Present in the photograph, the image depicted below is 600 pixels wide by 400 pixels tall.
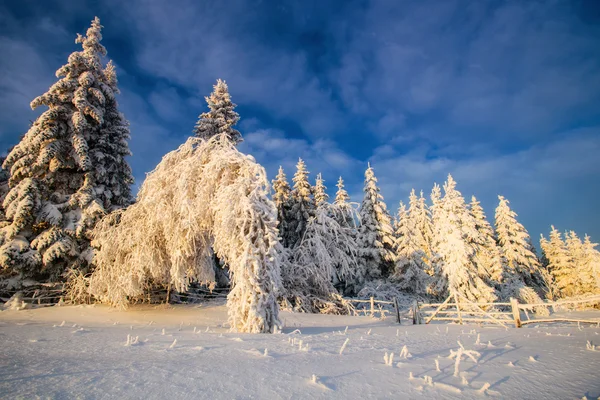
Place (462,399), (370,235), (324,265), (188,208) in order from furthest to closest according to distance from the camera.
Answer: (370,235), (324,265), (188,208), (462,399)

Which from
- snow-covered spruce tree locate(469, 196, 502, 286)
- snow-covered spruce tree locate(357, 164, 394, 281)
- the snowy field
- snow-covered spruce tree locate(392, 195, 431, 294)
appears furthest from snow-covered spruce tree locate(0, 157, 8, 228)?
snow-covered spruce tree locate(469, 196, 502, 286)

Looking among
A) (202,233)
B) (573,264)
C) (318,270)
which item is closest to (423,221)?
(573,264)

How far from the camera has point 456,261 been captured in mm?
20719

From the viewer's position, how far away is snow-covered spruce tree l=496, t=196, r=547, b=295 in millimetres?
29531

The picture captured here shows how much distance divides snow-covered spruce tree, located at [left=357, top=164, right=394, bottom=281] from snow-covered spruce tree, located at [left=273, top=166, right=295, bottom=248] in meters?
6.29

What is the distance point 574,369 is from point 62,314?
13.8m

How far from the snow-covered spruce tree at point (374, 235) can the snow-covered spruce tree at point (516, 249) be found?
13047mm

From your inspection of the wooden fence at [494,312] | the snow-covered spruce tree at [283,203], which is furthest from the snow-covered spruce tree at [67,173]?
the wooden fence at [494,312]

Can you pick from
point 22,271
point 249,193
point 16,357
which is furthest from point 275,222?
point 22,271

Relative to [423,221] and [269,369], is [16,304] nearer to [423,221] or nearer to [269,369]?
[269,369]

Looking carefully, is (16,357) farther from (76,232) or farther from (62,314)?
(76,232)

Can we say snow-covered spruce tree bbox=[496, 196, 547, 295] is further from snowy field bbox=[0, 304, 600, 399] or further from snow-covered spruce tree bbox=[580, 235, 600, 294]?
snowy field bbox=[0, 304, 600, 399]

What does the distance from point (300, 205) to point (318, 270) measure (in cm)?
727

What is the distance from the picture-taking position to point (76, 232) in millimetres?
12867
